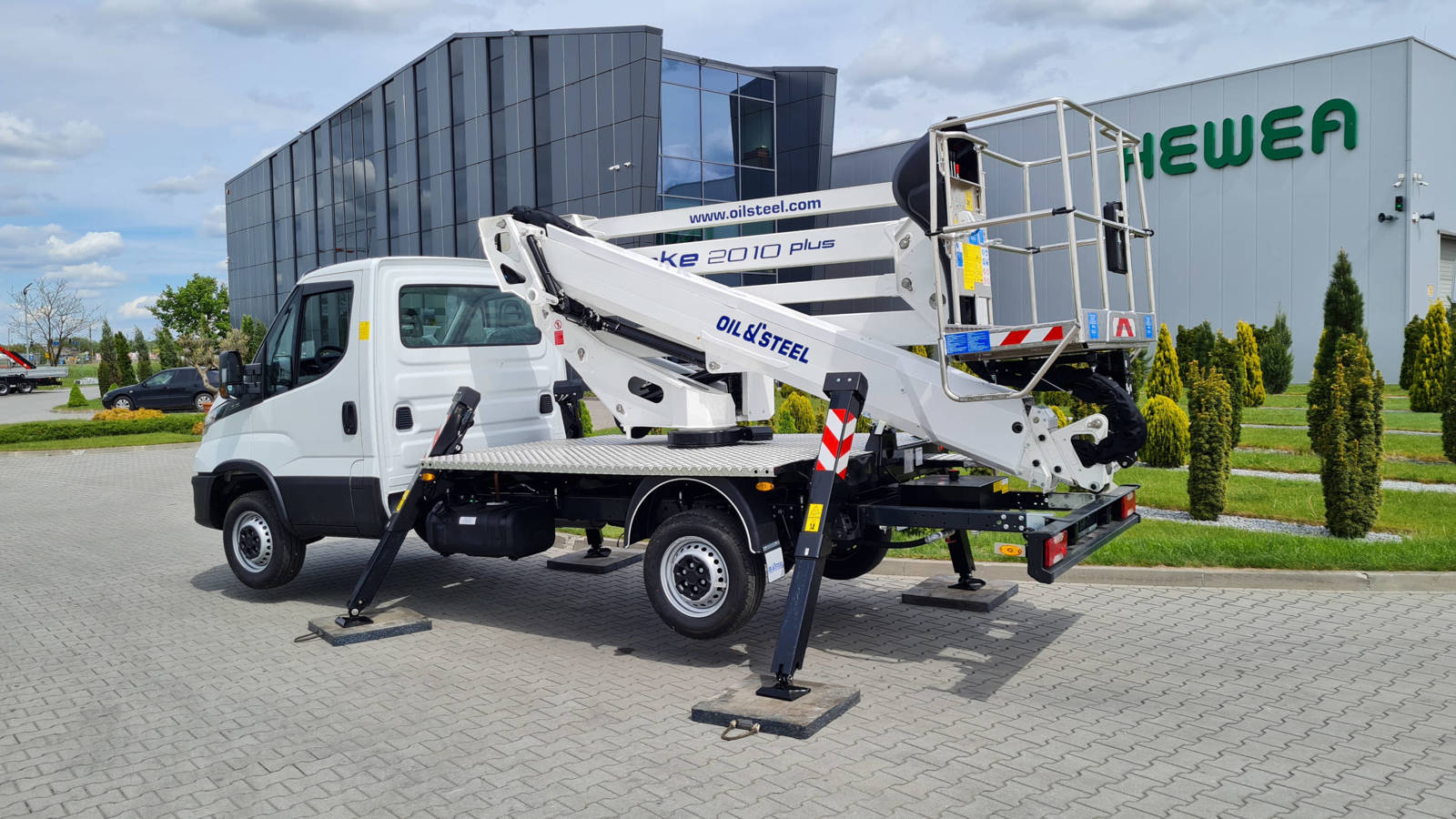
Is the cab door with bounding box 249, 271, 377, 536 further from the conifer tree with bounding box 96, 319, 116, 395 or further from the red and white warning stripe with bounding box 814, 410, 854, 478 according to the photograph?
the conifer tree with bounding box 96, 319, 116, 395

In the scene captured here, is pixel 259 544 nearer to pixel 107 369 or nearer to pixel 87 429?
pixel 87 429

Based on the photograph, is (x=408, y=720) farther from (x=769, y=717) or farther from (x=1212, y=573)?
(x=1212, y=573)

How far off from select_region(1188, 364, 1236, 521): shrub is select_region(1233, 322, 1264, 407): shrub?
13111 millimetres

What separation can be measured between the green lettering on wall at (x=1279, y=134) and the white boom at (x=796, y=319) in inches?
895

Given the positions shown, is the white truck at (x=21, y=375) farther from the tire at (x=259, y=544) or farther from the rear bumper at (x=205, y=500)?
the tire at (x=259, y=544)

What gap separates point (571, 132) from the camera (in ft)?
104

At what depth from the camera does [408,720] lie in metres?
5.36

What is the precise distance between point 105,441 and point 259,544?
18753 millimetres

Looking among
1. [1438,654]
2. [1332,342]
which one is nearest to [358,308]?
[1438,654]

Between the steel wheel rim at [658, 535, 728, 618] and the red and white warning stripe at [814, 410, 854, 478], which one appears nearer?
the red and white warning stripe at [814, 410, 854, 478]

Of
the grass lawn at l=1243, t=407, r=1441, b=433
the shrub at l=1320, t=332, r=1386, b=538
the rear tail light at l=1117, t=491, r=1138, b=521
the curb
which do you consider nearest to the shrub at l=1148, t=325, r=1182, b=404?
the grass lawn at l=1243, t=407, r=1441, b=433

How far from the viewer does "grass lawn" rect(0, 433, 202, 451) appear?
75.5 feet

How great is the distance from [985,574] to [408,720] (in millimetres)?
4723

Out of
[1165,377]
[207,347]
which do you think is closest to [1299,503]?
[1165,377]
